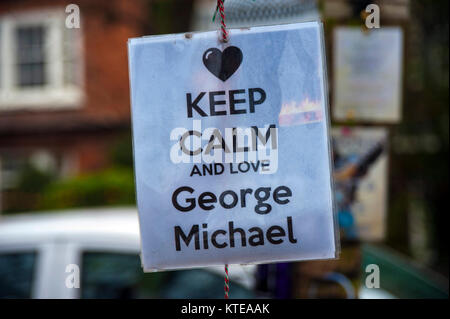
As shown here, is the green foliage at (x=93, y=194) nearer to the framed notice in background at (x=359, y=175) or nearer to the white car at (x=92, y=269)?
the white car at (x=92, y=269)

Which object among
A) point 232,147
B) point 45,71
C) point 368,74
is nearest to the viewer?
point 232,147

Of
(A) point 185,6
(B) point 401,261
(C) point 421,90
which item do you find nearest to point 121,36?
(A) point 185,6

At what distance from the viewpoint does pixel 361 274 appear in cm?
242

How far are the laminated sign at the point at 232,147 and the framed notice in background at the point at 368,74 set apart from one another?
0.82 m

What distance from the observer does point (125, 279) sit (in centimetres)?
287

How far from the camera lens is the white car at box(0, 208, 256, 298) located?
2.78 m

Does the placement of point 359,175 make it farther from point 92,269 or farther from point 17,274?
point 17,274

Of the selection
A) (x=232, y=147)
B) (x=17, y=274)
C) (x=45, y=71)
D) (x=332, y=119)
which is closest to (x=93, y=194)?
(x=45, y=71)

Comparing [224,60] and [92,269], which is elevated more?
[224,60]

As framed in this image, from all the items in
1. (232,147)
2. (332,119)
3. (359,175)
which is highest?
(332,119)

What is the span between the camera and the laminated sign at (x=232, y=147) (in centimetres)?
146

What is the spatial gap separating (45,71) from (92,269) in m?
9.94

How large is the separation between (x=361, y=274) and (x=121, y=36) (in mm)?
10064

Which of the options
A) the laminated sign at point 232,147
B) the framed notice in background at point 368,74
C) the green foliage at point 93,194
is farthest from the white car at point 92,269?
the green foliage at point 93,194
